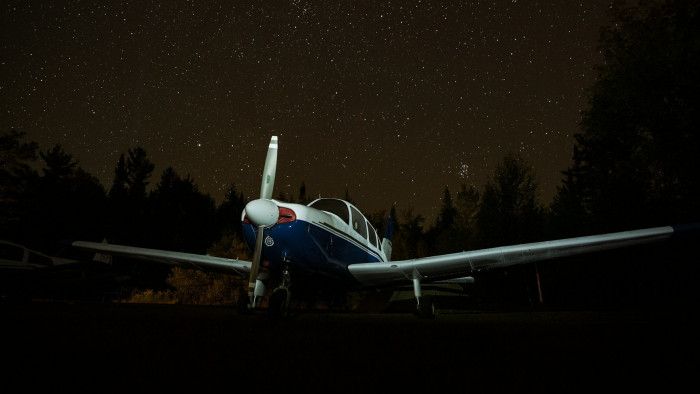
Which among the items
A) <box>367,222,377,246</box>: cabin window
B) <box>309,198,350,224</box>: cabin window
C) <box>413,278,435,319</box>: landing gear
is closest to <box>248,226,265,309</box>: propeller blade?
<box>309,198,350,224</box>: cabin window

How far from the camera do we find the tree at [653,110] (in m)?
15.7

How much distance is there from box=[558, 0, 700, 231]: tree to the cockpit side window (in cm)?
1439

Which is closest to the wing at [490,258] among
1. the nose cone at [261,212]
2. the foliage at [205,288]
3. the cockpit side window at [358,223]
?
the cockpit side window at [358,223]

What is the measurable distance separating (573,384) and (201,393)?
1.68 metres

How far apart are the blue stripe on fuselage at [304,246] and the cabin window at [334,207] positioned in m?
0.59

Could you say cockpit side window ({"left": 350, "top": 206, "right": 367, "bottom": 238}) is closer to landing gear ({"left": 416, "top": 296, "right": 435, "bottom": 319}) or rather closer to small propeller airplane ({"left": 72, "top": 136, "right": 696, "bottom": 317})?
small propeller airplane ({"left": 72, "top": 136, "right": 696, "bottom": 317})

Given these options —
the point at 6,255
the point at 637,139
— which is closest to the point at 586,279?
the point at 637,139

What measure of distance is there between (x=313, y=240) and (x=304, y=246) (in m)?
0.22

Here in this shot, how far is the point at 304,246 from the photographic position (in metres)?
7.00

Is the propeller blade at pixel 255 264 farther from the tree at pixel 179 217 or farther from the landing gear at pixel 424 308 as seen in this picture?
the tree at pixel 179 217

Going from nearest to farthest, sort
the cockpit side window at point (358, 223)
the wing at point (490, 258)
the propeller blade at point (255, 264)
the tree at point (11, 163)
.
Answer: the propeller blade at point (255, 264)
the wing at point (490, 258)
the cockpit side window at point (358, 223)
the tree at point (11, 163)

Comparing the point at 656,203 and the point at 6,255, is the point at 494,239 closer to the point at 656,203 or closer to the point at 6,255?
the point at 656,203

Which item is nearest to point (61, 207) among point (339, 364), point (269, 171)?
point (269, 171)

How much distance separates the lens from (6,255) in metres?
12.8
